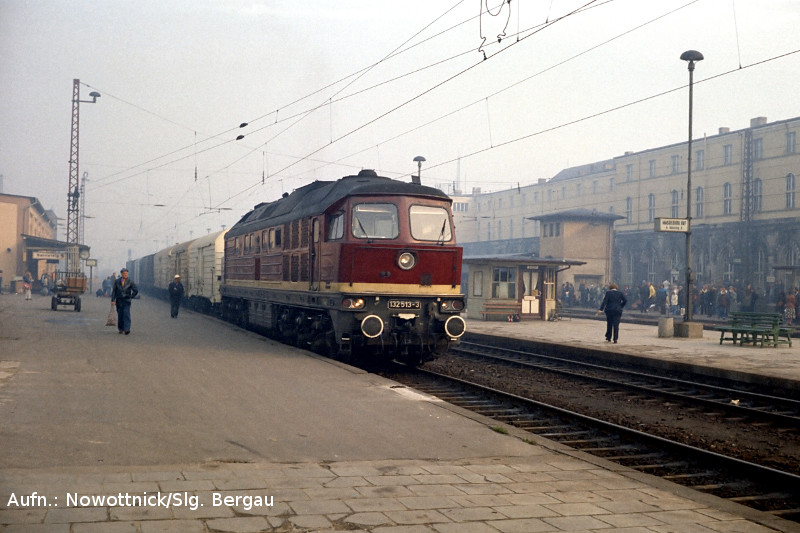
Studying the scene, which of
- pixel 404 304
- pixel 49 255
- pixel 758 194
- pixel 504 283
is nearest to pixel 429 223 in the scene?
pixel 404 304

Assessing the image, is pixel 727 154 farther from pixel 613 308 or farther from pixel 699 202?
pixel 613 308

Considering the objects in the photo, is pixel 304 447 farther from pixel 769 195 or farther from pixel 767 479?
pixel 769 195

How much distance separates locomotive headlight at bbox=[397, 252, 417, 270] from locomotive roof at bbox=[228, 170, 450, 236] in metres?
1.19

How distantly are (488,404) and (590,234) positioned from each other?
1616 inches

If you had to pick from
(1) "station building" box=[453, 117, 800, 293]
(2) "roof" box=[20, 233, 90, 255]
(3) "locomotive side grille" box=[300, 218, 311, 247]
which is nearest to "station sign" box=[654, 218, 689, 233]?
(3) "locomotive side grille" box=[300, 218, 311, 247]

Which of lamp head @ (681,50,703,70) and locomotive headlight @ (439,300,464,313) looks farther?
lamp head @ (681,50,703,70)

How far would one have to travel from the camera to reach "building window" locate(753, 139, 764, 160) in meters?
51.8

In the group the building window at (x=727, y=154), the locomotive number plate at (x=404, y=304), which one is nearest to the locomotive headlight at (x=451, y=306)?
the locomotive number plate at (x=404, y=304)

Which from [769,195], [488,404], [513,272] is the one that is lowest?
[488,404]

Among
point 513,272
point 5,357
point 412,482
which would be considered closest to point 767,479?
point 412,482

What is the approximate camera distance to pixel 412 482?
6305mm

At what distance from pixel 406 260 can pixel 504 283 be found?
48.3 feet

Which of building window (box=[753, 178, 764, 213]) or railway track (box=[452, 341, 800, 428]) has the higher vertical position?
building window (box=[753, 178, 764, 213])

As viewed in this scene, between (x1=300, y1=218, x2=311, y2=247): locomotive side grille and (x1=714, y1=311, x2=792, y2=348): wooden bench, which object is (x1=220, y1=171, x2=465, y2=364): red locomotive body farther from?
(x1=714, y1=311, x2=792, y2=348): wooden bench
